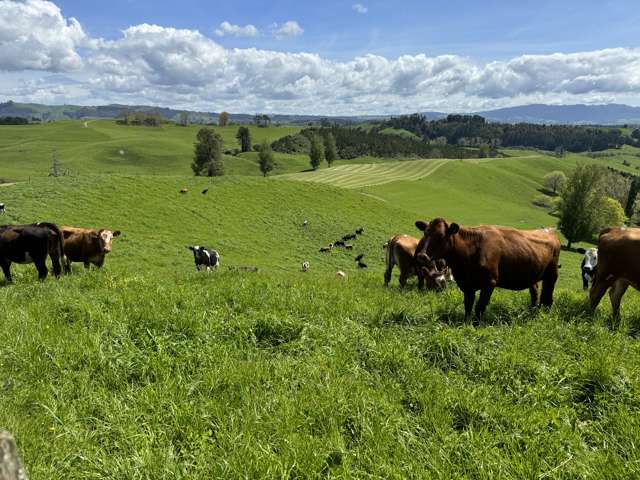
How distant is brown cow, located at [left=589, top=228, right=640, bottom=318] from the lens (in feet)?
27.3

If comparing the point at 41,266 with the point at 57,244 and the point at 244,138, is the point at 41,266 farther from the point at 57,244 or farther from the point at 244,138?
the point at 244,138

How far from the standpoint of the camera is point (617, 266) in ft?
28.1

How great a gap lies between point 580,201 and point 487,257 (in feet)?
214

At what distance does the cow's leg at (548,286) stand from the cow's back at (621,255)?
86 cm

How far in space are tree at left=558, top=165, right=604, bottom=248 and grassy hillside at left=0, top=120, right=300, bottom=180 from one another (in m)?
82.8

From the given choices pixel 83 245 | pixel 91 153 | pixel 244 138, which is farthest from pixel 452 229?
pixel 244 138

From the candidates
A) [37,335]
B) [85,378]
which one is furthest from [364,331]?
[37,335]

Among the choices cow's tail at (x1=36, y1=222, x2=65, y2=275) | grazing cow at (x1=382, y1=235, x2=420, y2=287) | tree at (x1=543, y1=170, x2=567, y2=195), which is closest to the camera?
cow's tail at (x1=36, y1=222, x2=65, y2=275)

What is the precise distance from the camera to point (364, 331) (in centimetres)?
703

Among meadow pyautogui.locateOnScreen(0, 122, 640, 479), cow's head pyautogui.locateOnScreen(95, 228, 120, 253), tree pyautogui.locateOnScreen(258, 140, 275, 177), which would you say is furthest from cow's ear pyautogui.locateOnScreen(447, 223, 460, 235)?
tree pyautogui.locateOnScreen(258, 140, 275, 177)

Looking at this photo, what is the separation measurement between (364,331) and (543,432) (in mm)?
3188

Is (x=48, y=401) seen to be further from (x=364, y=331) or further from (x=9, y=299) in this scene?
(x=9, y=299)

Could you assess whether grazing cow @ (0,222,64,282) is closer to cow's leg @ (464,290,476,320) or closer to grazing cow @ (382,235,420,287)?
grazing cow @ (382,235,420,287)

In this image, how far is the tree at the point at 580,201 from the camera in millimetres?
62031
